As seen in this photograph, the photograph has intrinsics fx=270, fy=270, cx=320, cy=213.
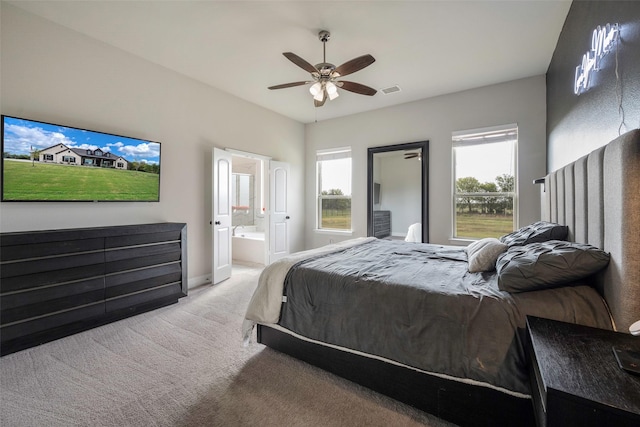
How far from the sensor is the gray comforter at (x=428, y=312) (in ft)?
4.47

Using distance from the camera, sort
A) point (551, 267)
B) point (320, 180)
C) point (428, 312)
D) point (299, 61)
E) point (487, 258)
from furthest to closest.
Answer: point (320, 180) < point (299, 61) < point (487, 258) < point (428, 312) < point (551, 267)

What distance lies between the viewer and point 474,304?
1473 millimetres

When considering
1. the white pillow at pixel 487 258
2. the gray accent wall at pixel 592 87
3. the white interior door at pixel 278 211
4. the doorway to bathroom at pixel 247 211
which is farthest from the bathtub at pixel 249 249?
the gray accent wall at pixel 592 87

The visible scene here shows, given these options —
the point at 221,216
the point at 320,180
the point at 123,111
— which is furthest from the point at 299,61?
the point at 320,180

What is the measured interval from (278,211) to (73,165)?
322 centimetres

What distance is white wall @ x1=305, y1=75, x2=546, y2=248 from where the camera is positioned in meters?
3.89

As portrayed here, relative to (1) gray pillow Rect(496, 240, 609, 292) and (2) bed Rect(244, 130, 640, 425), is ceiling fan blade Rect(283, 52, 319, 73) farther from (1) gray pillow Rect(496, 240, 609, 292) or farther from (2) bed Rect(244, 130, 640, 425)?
(1) gray pillow Rect(496, 240, 609, 292)

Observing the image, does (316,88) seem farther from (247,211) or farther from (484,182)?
(247,211)

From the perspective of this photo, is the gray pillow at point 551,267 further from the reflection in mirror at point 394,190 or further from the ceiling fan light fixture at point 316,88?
the reflection in mirror at point 394,190

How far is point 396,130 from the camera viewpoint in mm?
4996

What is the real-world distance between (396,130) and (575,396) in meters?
4.73

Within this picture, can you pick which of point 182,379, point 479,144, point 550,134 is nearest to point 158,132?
point 182,379

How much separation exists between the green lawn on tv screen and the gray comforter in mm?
2465

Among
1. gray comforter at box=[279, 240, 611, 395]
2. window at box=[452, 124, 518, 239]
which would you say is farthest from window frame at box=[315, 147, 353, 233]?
gray comforter at box=[279, 240, 611, 395]
